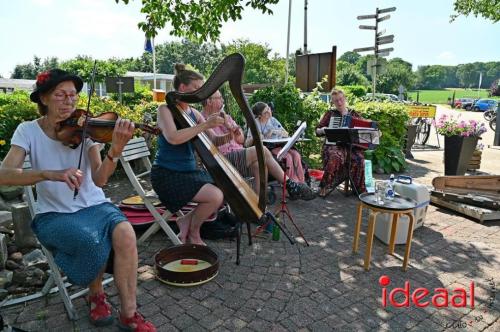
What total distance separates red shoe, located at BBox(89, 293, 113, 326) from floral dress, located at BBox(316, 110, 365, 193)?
12.1ft

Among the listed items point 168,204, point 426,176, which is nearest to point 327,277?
point 168,204

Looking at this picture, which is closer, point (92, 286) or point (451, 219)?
point (92, 286)

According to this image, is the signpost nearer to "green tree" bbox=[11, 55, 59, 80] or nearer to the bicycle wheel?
the bicycle wheel

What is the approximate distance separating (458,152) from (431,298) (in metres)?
4.64

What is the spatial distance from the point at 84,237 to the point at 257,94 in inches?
213

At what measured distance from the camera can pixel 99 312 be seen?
2377 mm

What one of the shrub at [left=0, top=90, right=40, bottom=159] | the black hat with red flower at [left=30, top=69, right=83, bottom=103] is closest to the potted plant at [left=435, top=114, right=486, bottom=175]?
the black hat with red flower at [left=30, top=69, right=83, bottom=103]

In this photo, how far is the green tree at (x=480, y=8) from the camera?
888cm

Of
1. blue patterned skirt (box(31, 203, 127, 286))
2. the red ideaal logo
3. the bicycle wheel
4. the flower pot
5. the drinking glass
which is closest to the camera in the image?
blue patterned skirt (box(31, 203, 127, 286))

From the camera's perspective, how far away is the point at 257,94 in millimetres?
7121

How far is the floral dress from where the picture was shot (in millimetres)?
5402

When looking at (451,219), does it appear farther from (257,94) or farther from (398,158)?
(257,94)

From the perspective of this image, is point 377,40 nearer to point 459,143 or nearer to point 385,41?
point 385,41

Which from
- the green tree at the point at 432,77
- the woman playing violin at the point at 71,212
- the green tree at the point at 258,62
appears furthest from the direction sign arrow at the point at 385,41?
the green tree at the point at 432,77
